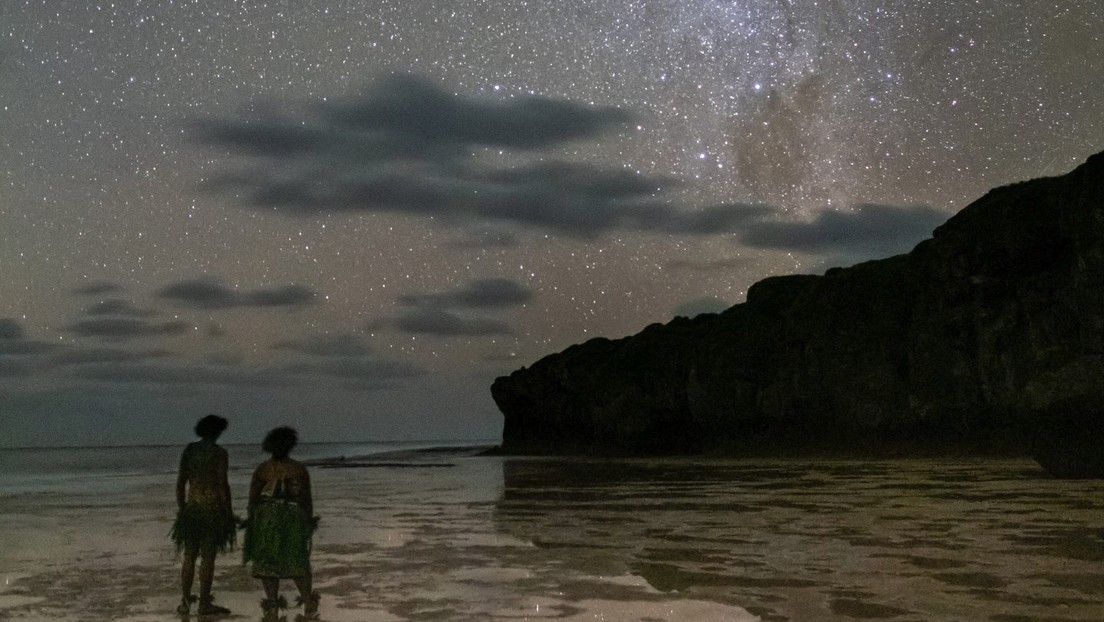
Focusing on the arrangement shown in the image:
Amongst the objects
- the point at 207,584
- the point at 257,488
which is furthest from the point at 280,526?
the point at 207,584

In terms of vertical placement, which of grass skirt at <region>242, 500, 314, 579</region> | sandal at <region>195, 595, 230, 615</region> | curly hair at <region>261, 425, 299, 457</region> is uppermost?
curly hair at <region>261, 425, 299, 457</region>

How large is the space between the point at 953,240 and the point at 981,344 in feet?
20.7

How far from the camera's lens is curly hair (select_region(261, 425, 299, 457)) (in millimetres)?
10453

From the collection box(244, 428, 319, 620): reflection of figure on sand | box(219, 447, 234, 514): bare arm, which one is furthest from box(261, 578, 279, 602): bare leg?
box(219, 447, 234, 514): bare arm

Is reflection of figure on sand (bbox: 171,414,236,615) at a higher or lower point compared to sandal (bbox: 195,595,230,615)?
higher

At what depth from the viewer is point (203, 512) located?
10.8m

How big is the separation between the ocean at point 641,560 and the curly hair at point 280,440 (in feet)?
5.53

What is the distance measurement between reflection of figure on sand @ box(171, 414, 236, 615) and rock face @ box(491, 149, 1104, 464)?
26424mm

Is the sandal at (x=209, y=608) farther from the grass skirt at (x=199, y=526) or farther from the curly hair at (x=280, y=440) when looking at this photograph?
the curly hair at (x=280, y=440)

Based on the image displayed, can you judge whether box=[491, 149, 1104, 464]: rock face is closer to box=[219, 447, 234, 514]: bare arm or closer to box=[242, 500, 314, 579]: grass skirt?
box=[242, 500, 314, 579]: grass skirt

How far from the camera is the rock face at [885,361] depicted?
123 feet

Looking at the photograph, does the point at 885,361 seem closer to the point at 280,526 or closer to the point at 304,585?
the point at 304,585

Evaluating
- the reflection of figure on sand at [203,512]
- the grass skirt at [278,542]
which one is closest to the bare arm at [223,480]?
the reflection of figure on sand at [203,512]

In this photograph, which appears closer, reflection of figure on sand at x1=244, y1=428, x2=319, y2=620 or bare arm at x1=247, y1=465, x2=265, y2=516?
reflection of figure on sand at x1=244, y1=428, x2=319, y2=620
